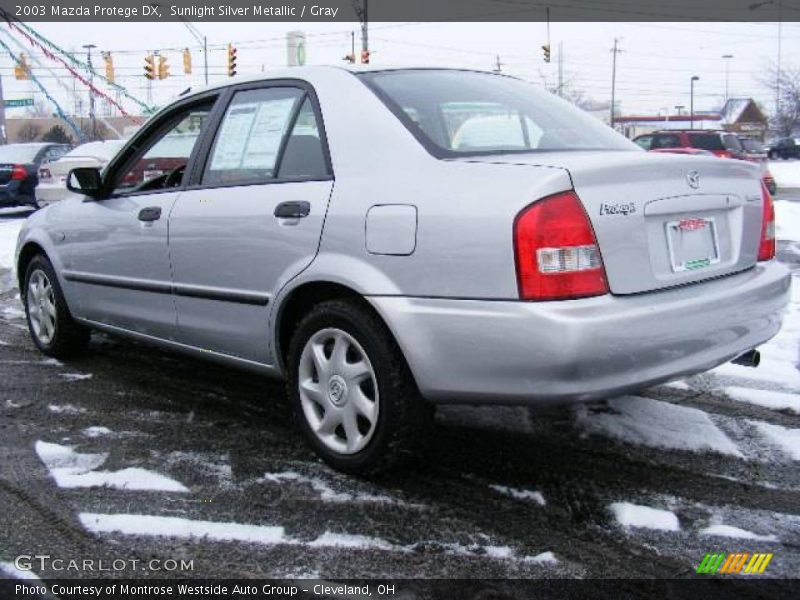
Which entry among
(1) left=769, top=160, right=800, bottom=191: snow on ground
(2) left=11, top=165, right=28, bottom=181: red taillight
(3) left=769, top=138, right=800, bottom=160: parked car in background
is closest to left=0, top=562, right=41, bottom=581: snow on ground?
(2) left=11, top=165, right=28, bottom=181: red taillight

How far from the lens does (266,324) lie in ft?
10.7

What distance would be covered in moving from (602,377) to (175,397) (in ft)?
8.09

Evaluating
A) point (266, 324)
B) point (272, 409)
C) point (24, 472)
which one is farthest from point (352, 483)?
point (24, 472)

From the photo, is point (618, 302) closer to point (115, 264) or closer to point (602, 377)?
point (602, 377)

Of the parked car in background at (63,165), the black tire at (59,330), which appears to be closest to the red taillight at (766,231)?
the black tire at (59,330)

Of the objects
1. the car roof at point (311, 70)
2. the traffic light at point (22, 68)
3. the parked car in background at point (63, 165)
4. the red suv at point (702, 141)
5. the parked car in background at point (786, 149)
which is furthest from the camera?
the parked car in background at point (786, 149)

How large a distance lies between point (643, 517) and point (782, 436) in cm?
117

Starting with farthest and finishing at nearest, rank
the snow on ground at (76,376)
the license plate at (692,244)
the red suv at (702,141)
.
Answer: the red suv at (702,141) < the snow on ground at (76,376) < the license plate at (692,244)

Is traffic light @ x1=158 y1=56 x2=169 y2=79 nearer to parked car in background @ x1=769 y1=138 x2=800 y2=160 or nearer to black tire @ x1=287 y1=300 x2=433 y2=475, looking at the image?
black tire @ x1=287 y1=300 x2=433 y2=475

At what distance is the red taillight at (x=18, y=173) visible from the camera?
1362 cm

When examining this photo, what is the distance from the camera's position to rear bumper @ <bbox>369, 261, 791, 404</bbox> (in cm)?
246

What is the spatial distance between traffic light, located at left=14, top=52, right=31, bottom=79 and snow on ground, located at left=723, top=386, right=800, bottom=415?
30.7 meters
